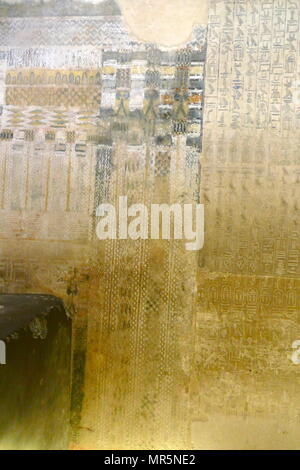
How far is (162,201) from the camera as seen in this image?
3549 millimetres

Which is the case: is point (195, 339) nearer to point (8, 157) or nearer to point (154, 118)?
point (154, 118)

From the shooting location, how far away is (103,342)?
3541 millimetres

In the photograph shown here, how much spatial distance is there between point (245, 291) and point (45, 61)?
237cm

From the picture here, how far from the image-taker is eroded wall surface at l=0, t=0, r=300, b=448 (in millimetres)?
3447

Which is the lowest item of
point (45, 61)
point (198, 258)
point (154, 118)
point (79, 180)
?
point (198, 258)

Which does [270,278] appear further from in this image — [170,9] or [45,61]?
[45,61]

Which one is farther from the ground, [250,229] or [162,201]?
[162,201]

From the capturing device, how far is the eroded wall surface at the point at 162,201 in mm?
3447

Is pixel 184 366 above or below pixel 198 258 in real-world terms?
below
